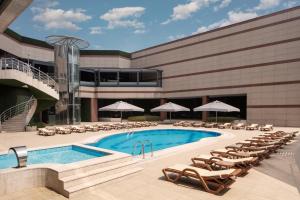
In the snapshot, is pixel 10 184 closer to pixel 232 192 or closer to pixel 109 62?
pixel 232 192

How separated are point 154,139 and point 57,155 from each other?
30.8ft

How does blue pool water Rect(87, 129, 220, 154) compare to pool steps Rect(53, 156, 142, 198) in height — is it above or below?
below

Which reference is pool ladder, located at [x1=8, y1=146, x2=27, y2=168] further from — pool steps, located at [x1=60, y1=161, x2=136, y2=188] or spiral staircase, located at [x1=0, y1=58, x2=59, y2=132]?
spiral staircase, located at [x1=0, y1=58, x2=59, y2=132]

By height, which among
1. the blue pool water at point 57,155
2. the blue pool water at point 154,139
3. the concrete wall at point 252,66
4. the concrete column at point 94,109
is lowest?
the blue pool water at point 154,139

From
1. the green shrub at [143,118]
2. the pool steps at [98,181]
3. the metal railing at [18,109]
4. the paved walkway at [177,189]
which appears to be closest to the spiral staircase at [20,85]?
the metal railing at [18,109]

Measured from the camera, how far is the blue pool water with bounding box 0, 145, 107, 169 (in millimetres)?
10867

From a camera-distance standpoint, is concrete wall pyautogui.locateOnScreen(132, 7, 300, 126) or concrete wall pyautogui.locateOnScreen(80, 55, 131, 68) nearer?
concrete wall pyautogui.locateOnScreen(132, 7, 300, 126)

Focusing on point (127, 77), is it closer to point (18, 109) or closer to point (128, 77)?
point (128, 77)

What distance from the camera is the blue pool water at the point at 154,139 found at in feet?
54.0

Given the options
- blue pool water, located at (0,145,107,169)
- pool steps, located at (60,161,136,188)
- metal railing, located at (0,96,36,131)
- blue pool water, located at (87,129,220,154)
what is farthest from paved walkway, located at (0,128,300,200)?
metal railing, located at (0,96,36,131)

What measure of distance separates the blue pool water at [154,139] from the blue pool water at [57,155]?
273 centimetres

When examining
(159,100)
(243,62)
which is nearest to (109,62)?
(159,100)

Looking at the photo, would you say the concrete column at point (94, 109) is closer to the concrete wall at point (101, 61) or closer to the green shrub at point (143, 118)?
the green shrub at point (143, 118)

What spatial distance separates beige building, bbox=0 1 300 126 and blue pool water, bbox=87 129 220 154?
9.86m
